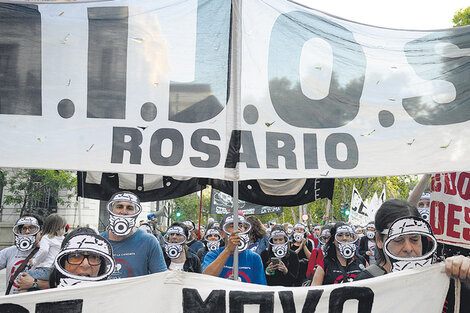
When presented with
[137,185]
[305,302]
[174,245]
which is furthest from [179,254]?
[305,302]

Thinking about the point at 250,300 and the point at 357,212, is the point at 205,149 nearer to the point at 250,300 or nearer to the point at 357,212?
the point at 250,300

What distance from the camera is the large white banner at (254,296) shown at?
281 centimetres

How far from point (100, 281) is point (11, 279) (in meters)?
2.80

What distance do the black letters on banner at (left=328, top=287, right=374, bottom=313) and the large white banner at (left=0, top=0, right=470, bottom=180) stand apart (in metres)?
1.00

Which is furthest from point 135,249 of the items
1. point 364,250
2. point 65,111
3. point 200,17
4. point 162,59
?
point 364,250

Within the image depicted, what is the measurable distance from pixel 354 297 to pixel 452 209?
187 centimetres

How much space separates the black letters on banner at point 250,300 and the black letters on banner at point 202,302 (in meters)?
0.06

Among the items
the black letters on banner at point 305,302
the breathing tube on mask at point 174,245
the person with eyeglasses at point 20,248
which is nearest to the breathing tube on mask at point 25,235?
the person with eyeglasses at point 20,248

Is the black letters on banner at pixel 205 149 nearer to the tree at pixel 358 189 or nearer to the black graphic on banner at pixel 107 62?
the black graphic on banner at pixel 107 62

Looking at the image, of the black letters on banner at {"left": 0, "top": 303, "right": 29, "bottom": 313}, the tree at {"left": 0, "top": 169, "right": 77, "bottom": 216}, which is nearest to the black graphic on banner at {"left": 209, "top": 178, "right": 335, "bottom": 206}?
the black letters on banner at {"left": 0, "top": 303, "right": 29, "bottom": 313}

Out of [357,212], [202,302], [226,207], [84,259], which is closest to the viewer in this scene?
[202,302]

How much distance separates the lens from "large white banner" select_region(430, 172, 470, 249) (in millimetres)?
4070

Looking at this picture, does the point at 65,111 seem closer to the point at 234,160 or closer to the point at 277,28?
the point at 234,160

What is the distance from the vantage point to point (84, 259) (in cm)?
320
